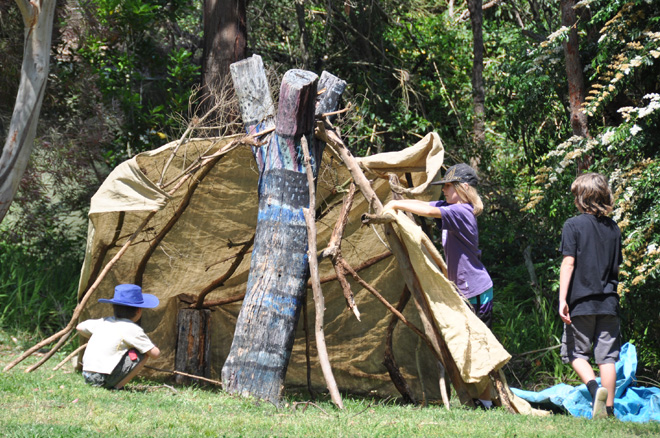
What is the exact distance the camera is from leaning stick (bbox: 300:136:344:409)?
4.91 meters

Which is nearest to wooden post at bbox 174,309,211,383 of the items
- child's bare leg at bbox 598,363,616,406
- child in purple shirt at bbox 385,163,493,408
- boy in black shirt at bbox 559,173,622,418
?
child in purple shirt at bbox 385,163,493,408

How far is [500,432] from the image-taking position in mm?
4168

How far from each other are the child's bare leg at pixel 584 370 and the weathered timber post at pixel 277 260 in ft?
6.70

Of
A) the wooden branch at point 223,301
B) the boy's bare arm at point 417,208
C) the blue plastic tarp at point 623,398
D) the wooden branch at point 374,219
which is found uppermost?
the boy's bare arm at point 417,208

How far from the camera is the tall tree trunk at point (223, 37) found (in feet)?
28.9

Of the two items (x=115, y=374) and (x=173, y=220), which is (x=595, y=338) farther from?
(x=173, y=220)

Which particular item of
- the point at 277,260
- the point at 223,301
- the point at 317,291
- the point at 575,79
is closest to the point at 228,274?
the point at 223,301

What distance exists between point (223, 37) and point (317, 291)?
193 inches

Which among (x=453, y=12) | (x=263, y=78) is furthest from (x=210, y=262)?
(x=453, y=12)

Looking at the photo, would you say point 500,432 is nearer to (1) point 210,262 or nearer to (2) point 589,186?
(2) point 589,186

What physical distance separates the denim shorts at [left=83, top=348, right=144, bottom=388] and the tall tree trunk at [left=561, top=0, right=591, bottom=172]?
4683mm

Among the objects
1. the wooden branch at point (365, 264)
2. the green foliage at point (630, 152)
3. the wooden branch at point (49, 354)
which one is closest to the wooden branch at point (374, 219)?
the wooden branch at point (365, 264)

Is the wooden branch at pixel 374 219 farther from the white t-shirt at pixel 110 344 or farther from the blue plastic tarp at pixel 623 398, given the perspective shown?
the blue plastic tarp at pixel 623 398

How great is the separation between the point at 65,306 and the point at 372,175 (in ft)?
15.3
